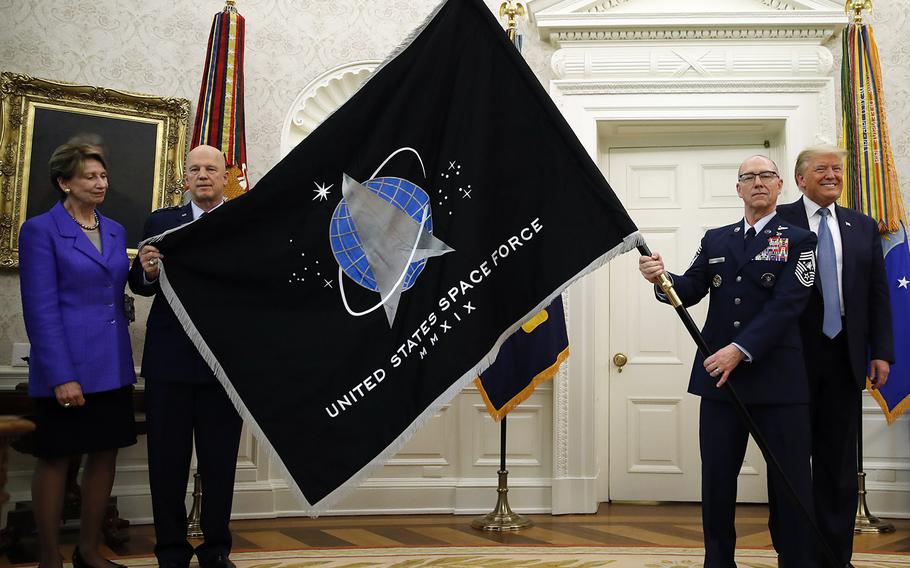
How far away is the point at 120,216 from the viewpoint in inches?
158

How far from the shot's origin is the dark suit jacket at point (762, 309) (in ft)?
8.21

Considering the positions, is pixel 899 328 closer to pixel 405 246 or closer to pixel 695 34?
pixel 695 34

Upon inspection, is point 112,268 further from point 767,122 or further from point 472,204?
point 767,122

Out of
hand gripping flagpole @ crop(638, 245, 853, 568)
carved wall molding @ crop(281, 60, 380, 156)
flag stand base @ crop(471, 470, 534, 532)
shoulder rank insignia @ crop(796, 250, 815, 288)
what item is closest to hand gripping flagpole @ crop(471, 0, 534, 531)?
flag stand base @ crop(471, 470, 534, 532)

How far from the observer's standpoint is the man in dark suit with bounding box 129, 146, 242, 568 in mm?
2727

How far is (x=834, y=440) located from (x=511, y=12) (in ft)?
8.62

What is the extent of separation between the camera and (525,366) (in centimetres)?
399

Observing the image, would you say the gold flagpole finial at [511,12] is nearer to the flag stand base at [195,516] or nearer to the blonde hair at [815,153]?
the blonde hair at [815,153]

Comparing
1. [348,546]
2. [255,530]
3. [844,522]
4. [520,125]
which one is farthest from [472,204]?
[255,530]

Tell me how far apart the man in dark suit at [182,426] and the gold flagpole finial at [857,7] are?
3.38m

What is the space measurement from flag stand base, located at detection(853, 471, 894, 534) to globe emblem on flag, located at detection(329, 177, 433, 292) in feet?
9.46

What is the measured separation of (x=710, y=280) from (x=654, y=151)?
7.08ft

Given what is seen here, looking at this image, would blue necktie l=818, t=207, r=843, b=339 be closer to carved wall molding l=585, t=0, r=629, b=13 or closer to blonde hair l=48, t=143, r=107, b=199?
carved wall molding l=585, t=0, r=629, b=13

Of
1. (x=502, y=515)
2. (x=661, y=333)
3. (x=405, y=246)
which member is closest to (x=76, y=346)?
(x=405, y=246)
